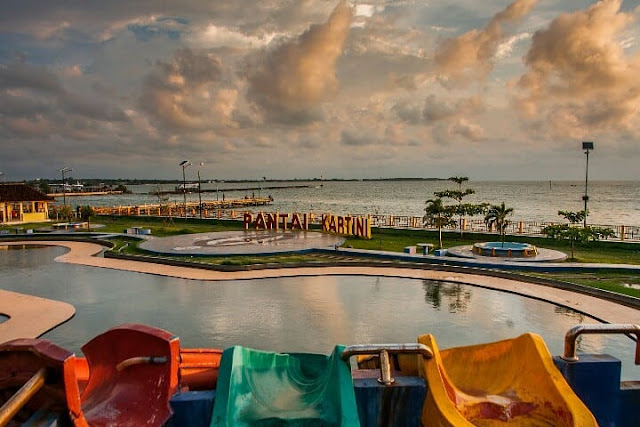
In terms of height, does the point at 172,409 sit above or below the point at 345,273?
above

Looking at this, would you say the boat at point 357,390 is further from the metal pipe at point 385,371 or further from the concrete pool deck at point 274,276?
the concrete pool deck at point 274,276

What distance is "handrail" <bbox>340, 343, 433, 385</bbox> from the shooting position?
21.9 ft

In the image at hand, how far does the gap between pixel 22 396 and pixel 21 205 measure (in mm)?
64348

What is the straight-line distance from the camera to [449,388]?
7.03m

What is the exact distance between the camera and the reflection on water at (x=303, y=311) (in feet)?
49.1

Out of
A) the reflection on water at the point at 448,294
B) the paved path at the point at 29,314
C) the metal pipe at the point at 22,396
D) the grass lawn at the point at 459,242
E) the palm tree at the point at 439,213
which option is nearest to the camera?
the metal pipe at the point at 22,396

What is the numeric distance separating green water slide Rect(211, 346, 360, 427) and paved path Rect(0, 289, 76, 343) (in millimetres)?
11779

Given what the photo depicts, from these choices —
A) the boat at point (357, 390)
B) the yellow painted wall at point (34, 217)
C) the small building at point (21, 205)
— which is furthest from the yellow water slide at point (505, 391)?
the yellow painted wall at point (34, 217)

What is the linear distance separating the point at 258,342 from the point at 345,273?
11299 mm

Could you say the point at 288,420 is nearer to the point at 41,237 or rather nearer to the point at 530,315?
the point at 530,315

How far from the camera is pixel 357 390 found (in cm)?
673

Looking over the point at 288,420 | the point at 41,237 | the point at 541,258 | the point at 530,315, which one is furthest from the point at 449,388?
the point at 41,237

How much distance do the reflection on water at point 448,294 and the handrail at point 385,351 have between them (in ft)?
40.0

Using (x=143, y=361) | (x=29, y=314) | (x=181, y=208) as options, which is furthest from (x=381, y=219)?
(x=143, y=361)
